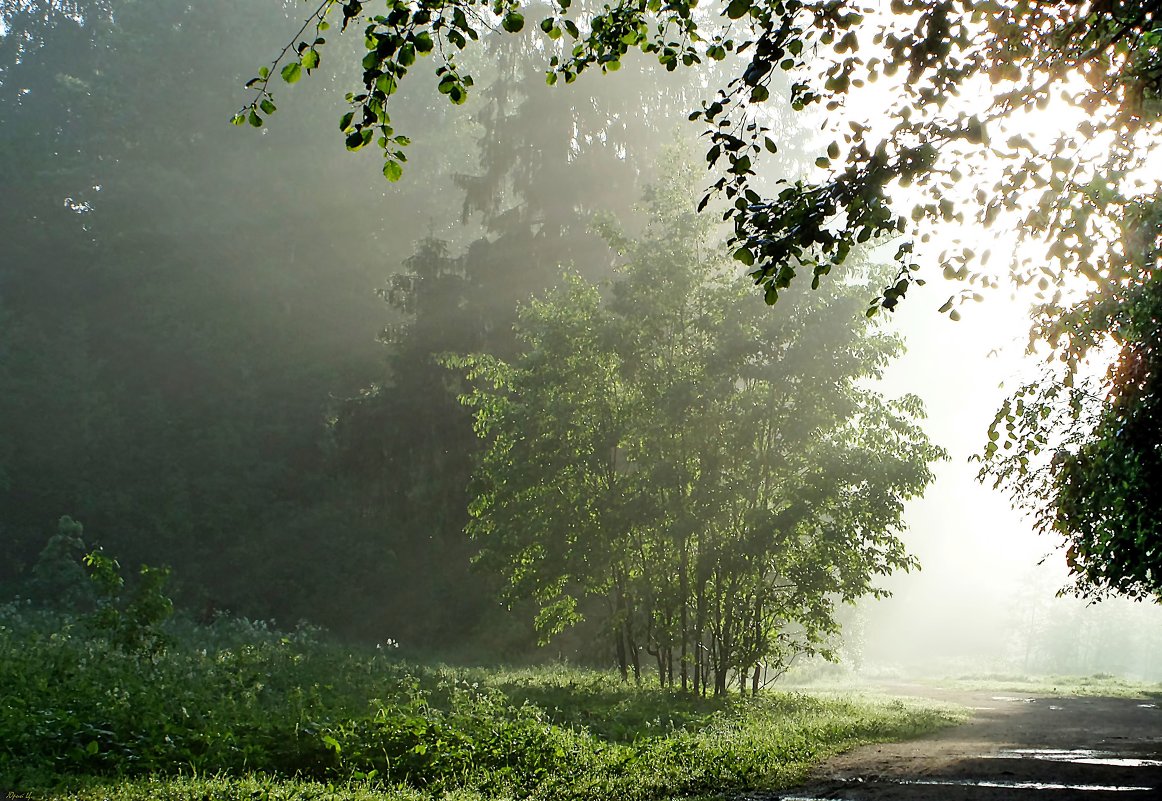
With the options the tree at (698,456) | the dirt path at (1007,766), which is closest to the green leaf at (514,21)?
the dirt path at (1007,766)

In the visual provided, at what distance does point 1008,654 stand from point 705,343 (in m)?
132

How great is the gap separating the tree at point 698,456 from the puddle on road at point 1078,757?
4267 millimetres

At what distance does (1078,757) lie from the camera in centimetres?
1238

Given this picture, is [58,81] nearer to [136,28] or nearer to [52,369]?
[136,28]

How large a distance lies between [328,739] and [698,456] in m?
9.79

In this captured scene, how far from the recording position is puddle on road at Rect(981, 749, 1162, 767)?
11.7 metres

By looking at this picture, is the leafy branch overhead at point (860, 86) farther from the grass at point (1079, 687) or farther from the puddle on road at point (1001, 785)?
the grass at point (1079, 687)

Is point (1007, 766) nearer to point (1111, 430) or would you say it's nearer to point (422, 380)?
point (1111, 430)

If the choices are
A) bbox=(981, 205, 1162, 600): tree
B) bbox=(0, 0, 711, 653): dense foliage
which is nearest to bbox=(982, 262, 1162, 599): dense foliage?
bbox=(981, 205, 1162, 600): tree

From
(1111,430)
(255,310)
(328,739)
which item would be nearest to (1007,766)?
(1111,430)

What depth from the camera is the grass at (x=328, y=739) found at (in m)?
8.69

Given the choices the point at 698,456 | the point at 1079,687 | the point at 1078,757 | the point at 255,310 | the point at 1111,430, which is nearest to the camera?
the point at 1111,430

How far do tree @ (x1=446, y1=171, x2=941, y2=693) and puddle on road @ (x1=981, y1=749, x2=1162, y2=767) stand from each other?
4.27 m

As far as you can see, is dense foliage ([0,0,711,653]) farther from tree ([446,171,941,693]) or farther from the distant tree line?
tree ([446,171,941,693])
